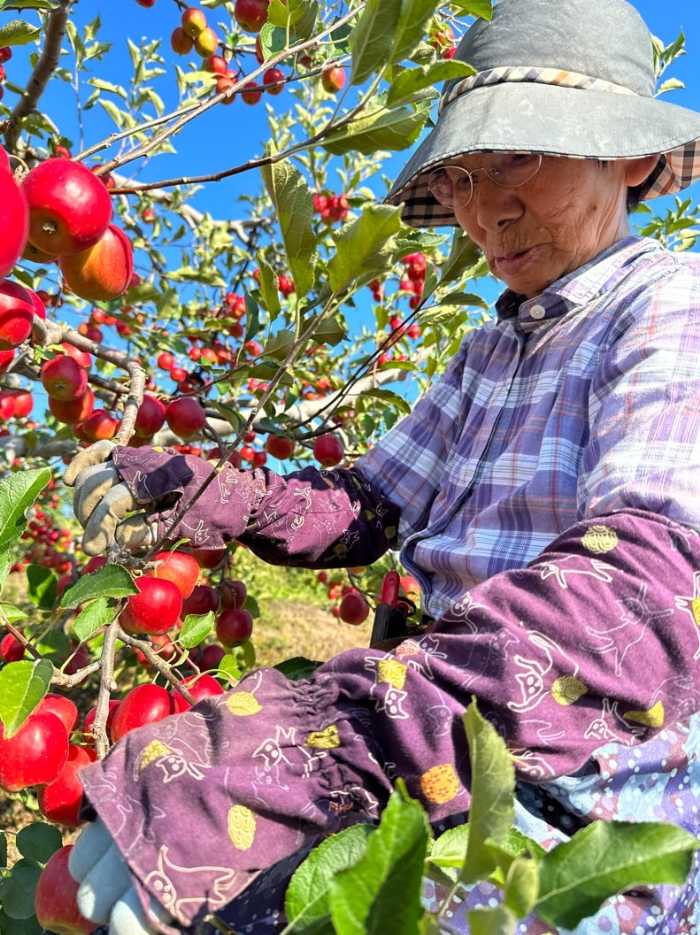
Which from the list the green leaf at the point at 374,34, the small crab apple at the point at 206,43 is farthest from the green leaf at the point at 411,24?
the small crab apple at the point at 206,43

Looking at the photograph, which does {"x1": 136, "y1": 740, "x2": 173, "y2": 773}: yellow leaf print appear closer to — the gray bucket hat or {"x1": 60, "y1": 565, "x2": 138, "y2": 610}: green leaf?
{"x1": 60, "y1": 565, "x2": 138, "y2": 610}: green leaf

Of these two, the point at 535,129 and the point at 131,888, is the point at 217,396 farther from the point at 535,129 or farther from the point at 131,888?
the point at 131,888

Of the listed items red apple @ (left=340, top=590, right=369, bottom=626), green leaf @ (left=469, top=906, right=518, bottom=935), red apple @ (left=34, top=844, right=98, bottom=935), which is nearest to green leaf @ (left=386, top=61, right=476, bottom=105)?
green leaf @ (left=469, top=906, right=518, bottom=935)

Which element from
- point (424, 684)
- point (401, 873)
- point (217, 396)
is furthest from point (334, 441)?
point (401, 873)

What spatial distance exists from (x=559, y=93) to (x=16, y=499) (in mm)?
964

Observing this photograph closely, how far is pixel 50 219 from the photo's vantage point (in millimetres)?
938

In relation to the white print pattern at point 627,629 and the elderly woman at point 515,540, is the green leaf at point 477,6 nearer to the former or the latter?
the elderly woman at point 515,540

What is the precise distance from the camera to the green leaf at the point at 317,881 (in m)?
0.56

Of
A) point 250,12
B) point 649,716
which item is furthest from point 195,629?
point 250,12

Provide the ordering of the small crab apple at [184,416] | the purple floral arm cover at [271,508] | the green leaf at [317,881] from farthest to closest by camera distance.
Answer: the small crab apple at [184,416] → the purple floral arm cover at [271,508] → the green leaf at [317,881]

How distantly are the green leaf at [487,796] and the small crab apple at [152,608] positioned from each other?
845 millimetres

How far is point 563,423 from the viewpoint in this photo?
1143 millimetres

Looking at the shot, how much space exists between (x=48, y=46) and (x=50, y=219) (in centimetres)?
52

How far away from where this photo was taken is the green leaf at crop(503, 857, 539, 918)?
0.42 metres
